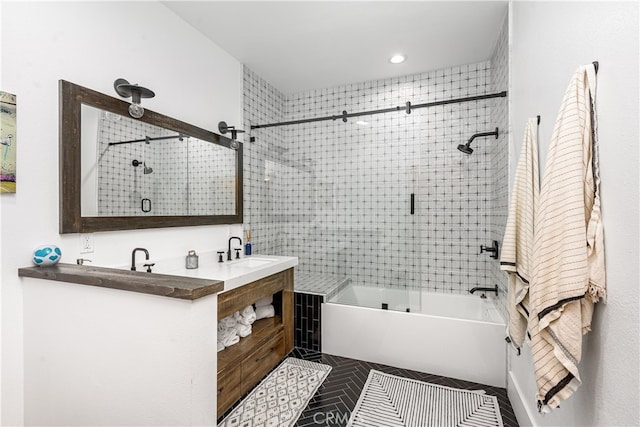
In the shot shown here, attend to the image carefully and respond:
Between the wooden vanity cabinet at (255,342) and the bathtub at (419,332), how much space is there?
36 cm

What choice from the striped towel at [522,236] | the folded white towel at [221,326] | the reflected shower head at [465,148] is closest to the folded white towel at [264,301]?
the folded white towel at [221,326]

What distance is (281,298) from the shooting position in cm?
254

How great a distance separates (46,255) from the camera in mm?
1452

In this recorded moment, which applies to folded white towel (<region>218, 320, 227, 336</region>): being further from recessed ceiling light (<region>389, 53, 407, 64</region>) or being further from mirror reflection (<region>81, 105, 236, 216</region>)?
recessed ceiling light (<region>389, 53, 407, 64</region>)

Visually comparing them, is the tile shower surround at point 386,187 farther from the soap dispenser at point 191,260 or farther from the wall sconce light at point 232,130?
the soap dispenser at point 191,260

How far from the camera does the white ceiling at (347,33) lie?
2123 millimetres

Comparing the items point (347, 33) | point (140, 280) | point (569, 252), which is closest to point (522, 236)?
point (569, 252)

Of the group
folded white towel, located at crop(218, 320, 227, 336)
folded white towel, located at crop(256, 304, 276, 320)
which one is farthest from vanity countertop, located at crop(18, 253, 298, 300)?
folded white towel, located at crop(256, 304, 276, 320)

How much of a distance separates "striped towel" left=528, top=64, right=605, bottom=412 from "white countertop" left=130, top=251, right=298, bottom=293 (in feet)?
4.89

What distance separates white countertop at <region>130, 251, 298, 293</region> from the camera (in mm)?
1897

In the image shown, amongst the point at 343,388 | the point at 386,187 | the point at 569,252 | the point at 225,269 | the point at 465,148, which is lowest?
the point at 343,388

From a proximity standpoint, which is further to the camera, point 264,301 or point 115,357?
point 264,301

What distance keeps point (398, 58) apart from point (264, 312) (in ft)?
8.41

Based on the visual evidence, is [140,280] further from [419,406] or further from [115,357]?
[419,406]
